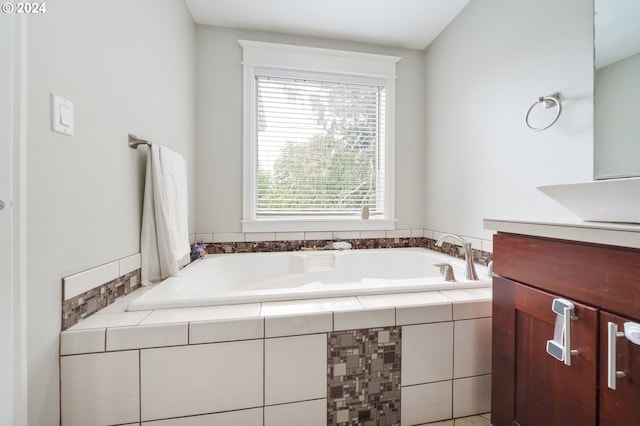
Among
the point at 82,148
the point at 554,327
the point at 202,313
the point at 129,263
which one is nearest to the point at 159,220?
the point at 129,263

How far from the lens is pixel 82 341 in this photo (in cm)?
94

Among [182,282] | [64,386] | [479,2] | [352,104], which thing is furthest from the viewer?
[352,104]

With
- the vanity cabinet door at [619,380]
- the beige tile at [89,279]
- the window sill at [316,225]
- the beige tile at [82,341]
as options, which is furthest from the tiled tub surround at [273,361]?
the window sill at [316,225]

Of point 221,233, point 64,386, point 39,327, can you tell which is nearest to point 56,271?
point 39,327

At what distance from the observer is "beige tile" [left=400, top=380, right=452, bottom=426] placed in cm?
118

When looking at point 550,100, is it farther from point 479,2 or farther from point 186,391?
point 186,391

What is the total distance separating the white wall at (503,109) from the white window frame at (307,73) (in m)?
0.38

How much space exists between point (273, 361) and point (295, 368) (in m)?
0.09

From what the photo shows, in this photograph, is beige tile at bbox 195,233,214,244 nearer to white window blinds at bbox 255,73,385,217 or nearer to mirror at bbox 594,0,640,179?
white window blinds at bbox 255,73,385,217

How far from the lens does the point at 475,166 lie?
196 cm

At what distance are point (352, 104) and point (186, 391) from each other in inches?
93.3

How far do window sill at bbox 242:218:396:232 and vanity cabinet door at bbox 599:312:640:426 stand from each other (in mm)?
1817

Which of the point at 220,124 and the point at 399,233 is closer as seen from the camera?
the point at 220,124

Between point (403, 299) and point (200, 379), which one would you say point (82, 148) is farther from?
point (403, 299)
